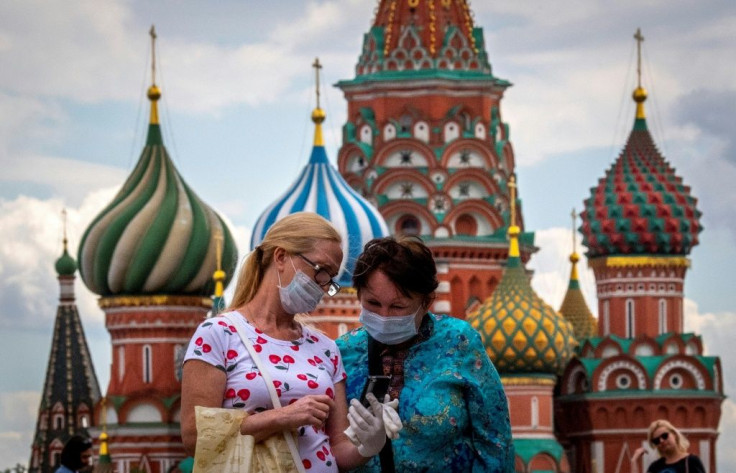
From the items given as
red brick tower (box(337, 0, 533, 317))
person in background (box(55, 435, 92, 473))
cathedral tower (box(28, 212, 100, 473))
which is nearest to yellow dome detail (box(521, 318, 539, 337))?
red brick tower (box(337, 0, 533, 317))

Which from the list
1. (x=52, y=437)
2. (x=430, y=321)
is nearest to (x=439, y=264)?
(x=52, y=437)

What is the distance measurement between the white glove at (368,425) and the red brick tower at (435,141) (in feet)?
119

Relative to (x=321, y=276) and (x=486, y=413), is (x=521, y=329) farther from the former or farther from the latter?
(x=321, y=276)

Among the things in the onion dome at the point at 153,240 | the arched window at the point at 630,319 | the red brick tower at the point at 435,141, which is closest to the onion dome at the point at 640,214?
the arched window at the point at 630,319

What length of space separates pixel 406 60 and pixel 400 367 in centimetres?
3672

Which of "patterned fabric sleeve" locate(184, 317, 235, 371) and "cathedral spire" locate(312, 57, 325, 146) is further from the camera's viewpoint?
"cathedral spire" locate(312, 57, 325, 146)

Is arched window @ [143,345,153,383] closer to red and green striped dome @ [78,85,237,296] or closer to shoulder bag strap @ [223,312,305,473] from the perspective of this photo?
red and green striped dome @ [78,85,237,296]

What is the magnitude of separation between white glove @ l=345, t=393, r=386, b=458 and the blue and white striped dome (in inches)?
1267

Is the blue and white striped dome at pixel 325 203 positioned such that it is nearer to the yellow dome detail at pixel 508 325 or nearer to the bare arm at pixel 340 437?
the yellow dome detail at pixel 508 325

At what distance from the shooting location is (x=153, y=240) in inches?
1743

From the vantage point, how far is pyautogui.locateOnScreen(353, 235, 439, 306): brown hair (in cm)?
787

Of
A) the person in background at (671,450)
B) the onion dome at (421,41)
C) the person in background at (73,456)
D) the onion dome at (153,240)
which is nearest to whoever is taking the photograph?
the person in background at (671,450)

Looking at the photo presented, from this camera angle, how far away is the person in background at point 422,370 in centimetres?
788

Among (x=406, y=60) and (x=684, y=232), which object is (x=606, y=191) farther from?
(x=406, y=60)
